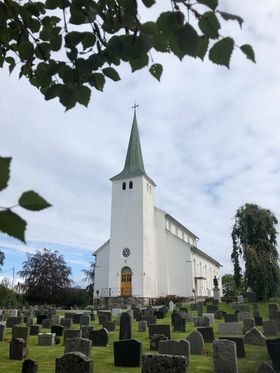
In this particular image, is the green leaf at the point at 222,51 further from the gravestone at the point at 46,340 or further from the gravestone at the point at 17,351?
the gravestone at the point at 46,340

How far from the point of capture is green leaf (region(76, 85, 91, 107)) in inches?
103

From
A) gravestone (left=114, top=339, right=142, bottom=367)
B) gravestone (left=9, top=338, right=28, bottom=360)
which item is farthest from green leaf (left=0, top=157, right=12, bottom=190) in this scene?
gravestone (left=9, top=338, right=28, bottom=360)

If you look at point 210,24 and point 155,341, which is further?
point 155,341

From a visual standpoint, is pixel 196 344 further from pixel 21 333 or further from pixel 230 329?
pixel 21 333

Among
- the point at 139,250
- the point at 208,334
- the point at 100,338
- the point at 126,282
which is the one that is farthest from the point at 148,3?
the point at 139,250

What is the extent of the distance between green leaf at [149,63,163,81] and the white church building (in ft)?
119

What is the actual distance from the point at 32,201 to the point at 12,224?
14 cm

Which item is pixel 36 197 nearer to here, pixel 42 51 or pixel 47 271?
pixel 42 51

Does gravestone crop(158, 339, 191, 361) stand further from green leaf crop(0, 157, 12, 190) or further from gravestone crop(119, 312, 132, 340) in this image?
green leaf crop(0, 157, 12, 190)

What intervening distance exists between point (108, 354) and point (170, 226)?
38606 mm

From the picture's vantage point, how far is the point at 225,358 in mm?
9117

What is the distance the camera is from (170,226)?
49.5 metres

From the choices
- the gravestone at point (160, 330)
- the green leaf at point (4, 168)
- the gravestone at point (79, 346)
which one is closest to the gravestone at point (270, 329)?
the gravestone at point (160, 330)

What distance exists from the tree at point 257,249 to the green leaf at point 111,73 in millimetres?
31568
